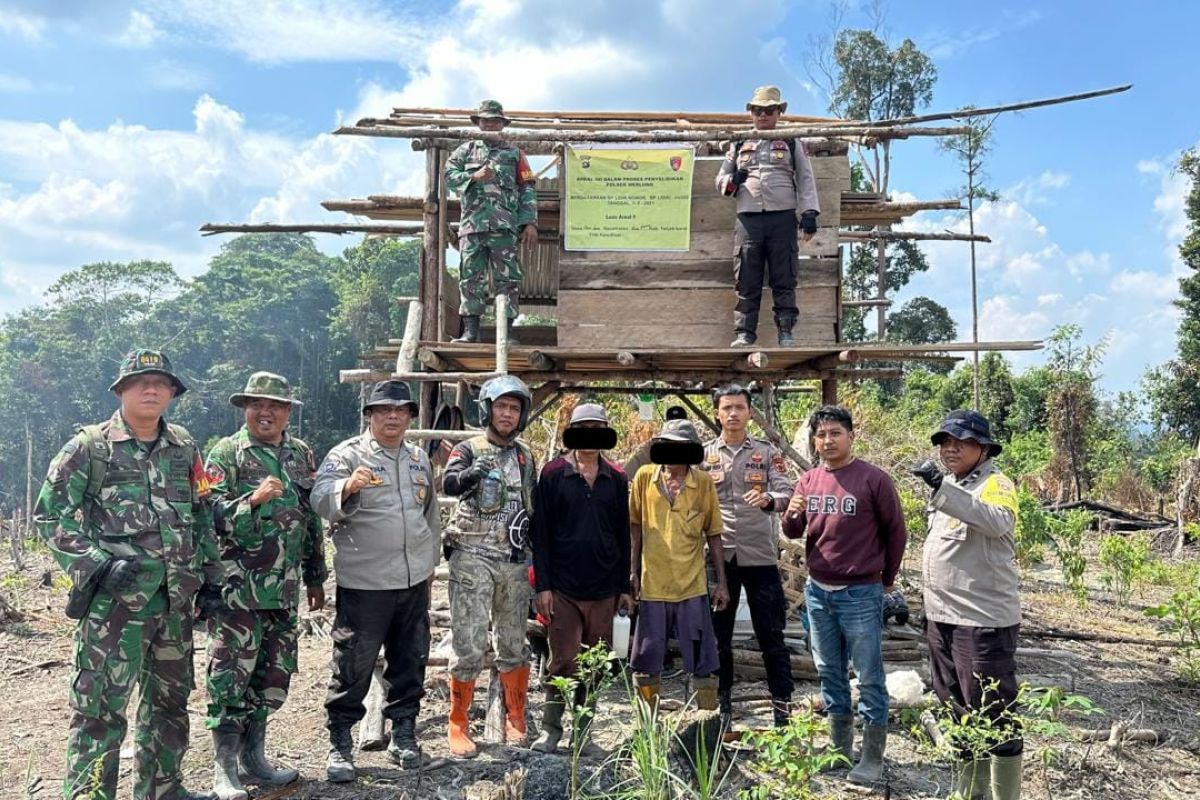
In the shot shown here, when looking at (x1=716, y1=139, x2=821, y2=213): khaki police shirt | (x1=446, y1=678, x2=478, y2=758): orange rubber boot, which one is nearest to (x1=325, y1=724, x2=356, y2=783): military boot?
(x1=446, y1=678, x2=478, y2=758): orange rubber boot

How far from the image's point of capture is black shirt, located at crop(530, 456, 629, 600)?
4.34 meters

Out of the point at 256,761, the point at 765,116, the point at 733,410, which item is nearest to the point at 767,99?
the point at 765,116

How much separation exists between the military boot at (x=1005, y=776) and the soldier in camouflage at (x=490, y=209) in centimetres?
443

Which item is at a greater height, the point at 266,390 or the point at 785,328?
the point at 785,328

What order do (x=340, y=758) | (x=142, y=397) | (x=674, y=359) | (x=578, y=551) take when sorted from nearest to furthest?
(x=142, y=397)
(x=340, y=758)
(x=578, y=551)
(x=674, y=359)

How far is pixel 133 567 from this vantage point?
11.1 ft

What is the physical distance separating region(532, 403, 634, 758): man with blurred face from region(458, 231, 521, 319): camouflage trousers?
89.5 inches

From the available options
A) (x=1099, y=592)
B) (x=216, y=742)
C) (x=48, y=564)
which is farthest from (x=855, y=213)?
(x=48, y=564)

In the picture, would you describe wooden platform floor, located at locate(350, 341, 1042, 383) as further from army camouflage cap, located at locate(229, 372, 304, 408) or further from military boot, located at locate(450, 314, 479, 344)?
army camouflage cap, located at locate(229, 372, 304, 408)

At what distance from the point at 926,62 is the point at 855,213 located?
22039mm

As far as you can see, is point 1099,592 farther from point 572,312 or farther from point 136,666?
point 136,666

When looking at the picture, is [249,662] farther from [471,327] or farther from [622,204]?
[622,204]

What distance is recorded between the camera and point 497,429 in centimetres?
445

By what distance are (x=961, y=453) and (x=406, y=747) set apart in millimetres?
3126
